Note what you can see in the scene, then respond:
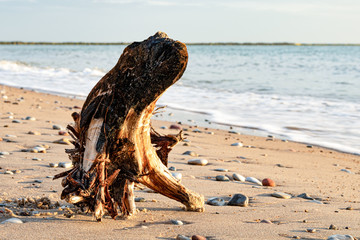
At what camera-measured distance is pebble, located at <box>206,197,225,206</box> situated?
12.9ft

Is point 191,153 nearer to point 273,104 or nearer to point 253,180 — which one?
point 253,180

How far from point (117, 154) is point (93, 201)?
37 cm

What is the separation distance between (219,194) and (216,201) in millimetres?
407

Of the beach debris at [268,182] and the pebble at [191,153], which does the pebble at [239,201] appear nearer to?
the beach debris at [268,182]

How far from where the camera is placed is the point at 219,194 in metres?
4.36

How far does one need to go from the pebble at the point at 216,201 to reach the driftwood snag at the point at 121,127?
0.96 meters

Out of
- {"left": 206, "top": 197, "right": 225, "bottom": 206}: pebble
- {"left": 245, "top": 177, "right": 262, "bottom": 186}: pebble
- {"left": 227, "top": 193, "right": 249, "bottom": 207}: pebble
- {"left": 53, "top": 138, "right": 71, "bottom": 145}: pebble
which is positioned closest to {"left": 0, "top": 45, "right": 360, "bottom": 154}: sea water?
{"left": 245, "top": 177, "right": 262, "bottom": 186}: pebble

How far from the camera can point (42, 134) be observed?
738cm

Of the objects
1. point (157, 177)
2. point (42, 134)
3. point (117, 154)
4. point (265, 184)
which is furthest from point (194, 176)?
point (42, 134)

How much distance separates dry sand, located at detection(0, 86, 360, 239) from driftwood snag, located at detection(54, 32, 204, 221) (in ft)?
0.84

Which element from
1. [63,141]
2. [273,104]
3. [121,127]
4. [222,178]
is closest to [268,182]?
[222,178]

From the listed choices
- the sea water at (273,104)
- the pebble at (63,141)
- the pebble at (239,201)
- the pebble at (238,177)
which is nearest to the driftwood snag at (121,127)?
the pebble at (239,201)

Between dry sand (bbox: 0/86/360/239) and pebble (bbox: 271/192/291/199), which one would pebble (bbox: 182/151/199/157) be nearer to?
dry sand (bbox: 0/86/360/239)

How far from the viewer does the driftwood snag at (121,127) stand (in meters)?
2.95
